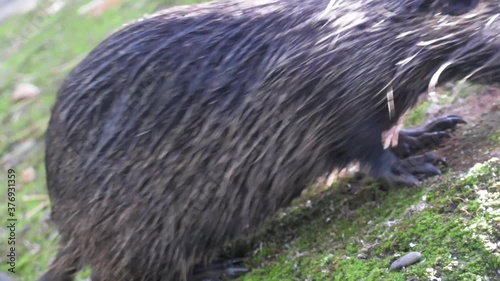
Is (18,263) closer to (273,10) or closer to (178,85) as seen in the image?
(178,85)

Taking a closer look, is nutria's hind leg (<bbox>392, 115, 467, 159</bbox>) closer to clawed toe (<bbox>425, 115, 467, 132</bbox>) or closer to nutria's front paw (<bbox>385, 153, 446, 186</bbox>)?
clawed toe (<bbox>425, 115, 467, 132</bbox>)

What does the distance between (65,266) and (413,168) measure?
6.24ft

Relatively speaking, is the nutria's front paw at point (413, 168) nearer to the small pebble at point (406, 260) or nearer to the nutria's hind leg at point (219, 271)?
the small pebble at point (406, 260)

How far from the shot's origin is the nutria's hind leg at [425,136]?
3.53 meters

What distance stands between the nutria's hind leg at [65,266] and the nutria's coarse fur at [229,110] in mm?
97

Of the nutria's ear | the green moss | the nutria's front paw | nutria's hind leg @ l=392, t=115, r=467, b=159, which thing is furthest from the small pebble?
the nutria's ear

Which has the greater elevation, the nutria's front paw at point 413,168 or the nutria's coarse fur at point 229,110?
the nutria's coarse fur at point 229,110

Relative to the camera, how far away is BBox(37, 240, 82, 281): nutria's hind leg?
365 cm

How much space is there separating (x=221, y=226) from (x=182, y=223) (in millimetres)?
196

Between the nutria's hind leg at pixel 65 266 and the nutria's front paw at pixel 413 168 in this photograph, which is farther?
the nutria's hind leg at pixel 65 266

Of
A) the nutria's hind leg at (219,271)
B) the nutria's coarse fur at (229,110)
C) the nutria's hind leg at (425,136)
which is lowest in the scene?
the nutria's hind leg at (219,271)

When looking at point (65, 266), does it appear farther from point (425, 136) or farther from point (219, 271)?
point (425, 136)

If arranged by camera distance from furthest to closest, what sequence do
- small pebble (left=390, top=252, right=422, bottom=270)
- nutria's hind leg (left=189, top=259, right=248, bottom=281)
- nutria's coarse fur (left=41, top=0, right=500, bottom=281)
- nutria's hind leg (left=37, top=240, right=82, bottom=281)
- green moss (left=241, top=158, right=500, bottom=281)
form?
nutria's hind leg (left=37, top=240, right=82, bottom=281)
nutria's hind leg (left=189, top=259, right=248, bottom=281)
nutria's coarse fur (left=41, top=0, right=500, bottom=281)
small pebble (left=390, top=252, right=422, bottom=270)
green moss (left=241, top=158, right=500, bottom=281)

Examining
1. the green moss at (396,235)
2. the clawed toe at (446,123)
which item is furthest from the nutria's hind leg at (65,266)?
the clawed toe at (446,123)
